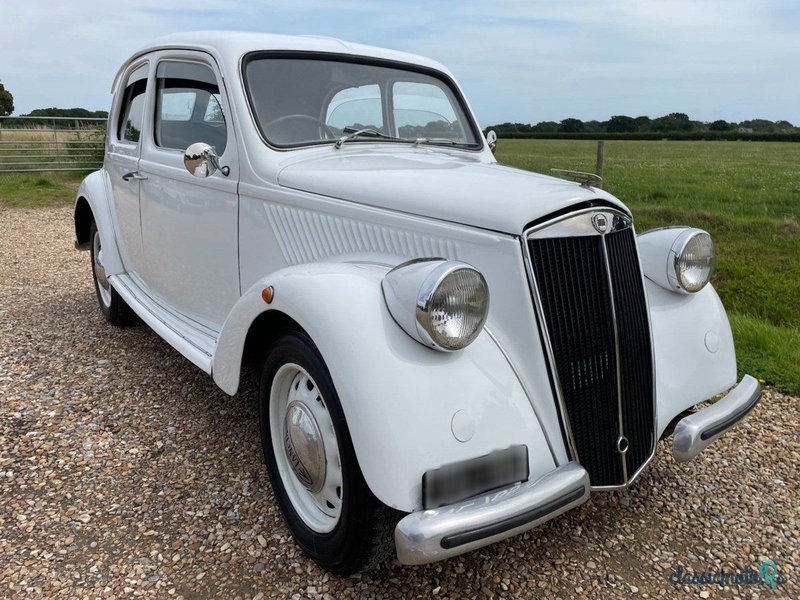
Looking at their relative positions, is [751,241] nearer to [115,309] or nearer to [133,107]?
[133,107]

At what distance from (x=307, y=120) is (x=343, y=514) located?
2.03 metres

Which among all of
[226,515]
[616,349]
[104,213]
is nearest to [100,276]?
[104,213]

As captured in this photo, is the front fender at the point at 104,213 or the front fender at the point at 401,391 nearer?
the front fender at the point at 401,391

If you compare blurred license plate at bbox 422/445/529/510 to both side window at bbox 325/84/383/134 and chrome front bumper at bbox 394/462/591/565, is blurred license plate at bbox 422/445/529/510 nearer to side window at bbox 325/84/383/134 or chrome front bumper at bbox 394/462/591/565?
chrome front bumper at bbox 394/462/591/565

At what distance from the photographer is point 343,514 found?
2.18 m

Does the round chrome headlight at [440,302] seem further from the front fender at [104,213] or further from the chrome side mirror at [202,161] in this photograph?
the front fender at [104,213]

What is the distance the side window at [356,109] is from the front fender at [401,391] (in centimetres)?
138

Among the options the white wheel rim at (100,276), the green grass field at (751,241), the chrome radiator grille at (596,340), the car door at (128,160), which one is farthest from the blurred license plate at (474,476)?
the white wheel rim at (100,276)

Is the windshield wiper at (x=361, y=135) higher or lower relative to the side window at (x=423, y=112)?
lower

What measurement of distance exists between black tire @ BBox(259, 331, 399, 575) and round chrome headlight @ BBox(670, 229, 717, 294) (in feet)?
5.36

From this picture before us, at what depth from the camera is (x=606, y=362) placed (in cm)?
239

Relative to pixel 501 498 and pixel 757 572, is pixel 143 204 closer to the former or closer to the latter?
pixel 501 498

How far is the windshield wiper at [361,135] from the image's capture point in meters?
3.34

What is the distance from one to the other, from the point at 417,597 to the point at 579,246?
139cm
